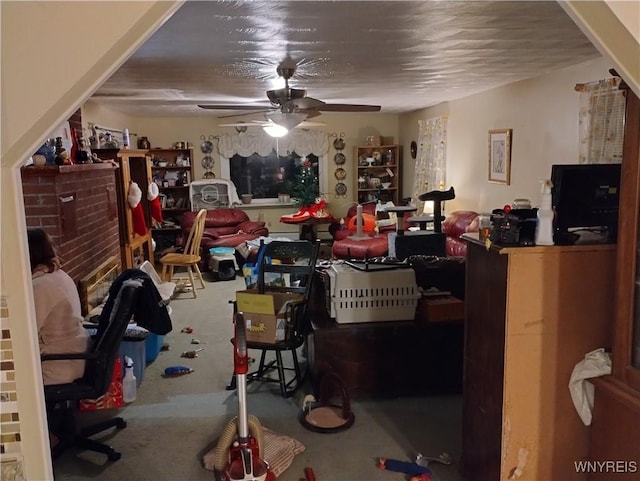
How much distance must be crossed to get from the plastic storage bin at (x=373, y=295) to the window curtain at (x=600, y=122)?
5.50 feet

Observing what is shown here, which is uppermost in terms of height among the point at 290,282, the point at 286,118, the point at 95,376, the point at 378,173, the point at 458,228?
the point at 286,118

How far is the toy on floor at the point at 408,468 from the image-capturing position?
2.40m

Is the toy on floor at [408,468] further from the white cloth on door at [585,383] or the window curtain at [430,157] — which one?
the window curtain at [430,157]

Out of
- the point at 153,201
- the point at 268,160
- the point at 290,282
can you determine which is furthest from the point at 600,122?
the point at 268,160

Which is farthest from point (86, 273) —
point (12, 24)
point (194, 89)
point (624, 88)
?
point (624, 88)

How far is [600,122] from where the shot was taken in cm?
359

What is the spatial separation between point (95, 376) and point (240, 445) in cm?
83

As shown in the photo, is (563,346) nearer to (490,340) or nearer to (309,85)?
(490,340)

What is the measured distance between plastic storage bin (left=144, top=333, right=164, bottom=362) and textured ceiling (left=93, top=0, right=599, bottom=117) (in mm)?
1961

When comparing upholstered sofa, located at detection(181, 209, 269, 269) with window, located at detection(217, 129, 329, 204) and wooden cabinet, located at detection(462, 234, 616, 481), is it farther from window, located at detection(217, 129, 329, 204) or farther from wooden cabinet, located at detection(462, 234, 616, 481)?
wooden cabinet, located at detection(462, 234, 616, 481)

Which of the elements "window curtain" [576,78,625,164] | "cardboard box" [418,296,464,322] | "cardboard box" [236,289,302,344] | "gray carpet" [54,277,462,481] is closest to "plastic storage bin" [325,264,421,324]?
"cardboard box" [418,296,464,322]

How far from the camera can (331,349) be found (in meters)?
3.13

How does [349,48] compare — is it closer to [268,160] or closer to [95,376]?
[95,376]

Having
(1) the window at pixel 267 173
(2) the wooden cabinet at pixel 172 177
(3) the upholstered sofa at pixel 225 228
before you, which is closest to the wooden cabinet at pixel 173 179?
(2) the wooden cabinet at pixel 172 177
